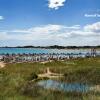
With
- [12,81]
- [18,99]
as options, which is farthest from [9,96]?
[12,81]

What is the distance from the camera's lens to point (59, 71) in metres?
45.8

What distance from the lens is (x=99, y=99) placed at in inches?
784

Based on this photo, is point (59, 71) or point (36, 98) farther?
point (59, 71)

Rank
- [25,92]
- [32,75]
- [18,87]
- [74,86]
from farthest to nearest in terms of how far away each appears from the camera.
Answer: [32,75] → [74,86] → [18,87] → [25,92]

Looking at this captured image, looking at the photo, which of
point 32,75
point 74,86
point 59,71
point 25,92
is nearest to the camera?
point 25,92

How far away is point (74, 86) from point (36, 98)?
647 centimetres

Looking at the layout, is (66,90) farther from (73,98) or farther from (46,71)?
(46,71)

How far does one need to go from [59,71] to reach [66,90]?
22282 millimetres

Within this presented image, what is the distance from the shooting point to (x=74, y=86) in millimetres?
26062

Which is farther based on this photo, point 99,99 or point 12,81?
point 12,81

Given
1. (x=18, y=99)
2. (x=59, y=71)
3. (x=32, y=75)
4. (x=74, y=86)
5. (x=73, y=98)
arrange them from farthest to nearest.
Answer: (x=59, y=71), (x=32, y=75), (x=74, y=86), (x=73, y=98), (x=18, y=99)

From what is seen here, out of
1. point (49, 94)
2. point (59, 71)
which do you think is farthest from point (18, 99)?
point (59, 71)

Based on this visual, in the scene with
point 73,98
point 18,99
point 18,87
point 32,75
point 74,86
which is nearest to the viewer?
point 18,99

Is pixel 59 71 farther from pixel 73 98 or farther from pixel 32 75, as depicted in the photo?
pixel 73 98
